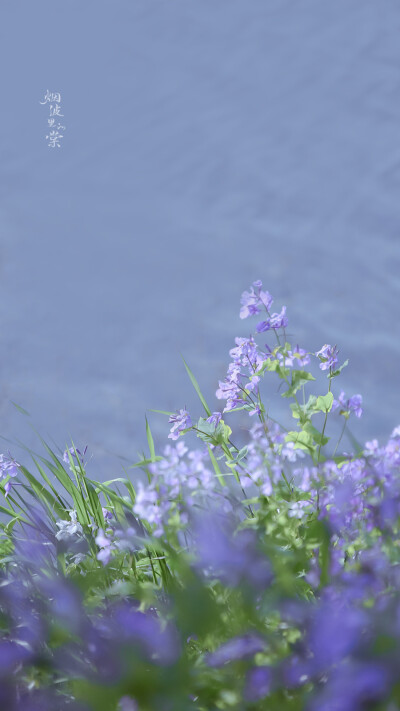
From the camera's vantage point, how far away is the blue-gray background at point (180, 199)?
335 centimetres

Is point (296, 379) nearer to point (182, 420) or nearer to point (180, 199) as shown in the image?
point (182, 420)

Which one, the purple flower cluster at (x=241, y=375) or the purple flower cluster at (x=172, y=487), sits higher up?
the purple flower cluster at (x=241, y=375)

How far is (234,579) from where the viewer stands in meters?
0.79

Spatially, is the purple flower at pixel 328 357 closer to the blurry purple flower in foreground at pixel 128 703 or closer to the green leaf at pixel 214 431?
the green leaf at pixel 214 431

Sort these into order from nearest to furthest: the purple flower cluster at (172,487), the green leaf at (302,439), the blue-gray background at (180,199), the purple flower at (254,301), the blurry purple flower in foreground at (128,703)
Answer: the blurry purple flower in foreground at (128,703), the purple flower cluster at (172,487), the green leaf at (302,439), the purple flower at (254,301), the blue-gray background at (180,199)

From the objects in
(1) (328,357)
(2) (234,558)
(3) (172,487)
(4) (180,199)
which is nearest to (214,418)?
(1) (328,357)

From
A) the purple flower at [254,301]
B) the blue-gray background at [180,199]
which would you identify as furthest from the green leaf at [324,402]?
the blue-gray background at [180,199]

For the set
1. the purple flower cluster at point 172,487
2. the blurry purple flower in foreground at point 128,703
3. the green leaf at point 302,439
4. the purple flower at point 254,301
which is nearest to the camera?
the blurry purple flower in foreground at point 128,703

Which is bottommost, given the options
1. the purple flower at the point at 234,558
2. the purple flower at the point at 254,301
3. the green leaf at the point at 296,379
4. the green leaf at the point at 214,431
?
the purple flower at the point at 234,558

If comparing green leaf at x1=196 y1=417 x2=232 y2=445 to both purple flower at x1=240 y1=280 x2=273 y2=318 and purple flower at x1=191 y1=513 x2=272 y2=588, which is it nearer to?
purple flower at x1=240 y1=280 x2=273 y2=318

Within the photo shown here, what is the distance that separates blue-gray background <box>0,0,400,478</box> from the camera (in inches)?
132

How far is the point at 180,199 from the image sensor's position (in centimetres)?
381

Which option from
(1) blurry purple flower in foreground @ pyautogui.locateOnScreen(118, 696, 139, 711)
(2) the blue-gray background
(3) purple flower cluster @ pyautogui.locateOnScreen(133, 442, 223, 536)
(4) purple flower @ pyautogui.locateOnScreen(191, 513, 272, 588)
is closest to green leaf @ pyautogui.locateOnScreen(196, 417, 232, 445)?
(3) purple flower cluster @ pyautogui.locateOnScreen(133, 442, 223, 536)

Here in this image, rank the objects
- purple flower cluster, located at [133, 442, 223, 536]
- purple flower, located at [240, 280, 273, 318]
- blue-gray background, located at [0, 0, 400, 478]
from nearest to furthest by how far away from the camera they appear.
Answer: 1. purple flower cluster, located at [133, 442, 223, 536]
2. purple flower, located at [240, 280, 273, 318]
3. blue-gray background, located at [0, 0, 400, 478]
